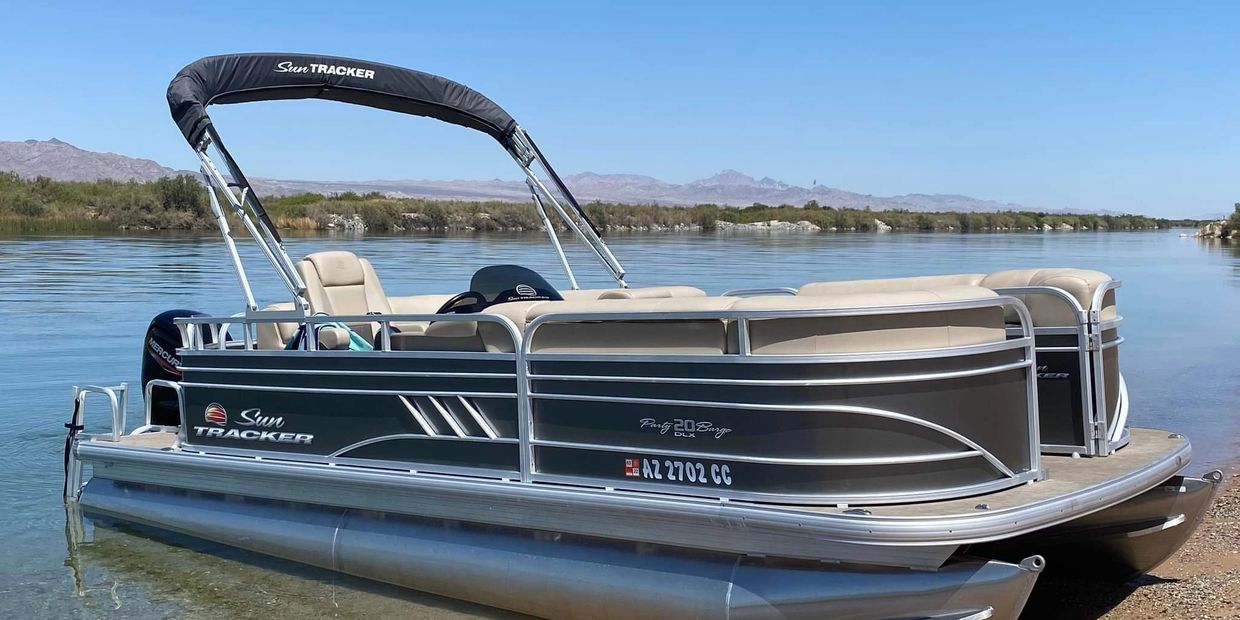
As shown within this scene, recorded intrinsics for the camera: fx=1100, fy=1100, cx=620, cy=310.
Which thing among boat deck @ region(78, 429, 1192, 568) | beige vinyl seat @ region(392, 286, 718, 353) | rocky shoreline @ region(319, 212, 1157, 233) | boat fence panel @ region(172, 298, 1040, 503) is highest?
rocky shoreline @ region(319, 212, 1157, 233)

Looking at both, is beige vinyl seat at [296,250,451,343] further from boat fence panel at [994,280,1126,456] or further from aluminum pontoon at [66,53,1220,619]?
boat fence panel at [994,280,1126,456]

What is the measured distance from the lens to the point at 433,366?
5141 mm

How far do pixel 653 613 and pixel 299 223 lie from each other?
51.4m

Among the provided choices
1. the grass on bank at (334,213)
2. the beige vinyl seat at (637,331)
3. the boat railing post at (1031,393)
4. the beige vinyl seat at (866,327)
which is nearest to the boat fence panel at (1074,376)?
the boat railing post at (1031,393)

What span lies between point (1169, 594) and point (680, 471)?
2512 mm

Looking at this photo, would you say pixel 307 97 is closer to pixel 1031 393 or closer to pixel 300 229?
pixel 1031 393

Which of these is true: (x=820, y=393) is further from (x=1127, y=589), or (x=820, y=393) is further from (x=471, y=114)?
(x=471, y=114)

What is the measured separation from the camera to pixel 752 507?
417 centimetres

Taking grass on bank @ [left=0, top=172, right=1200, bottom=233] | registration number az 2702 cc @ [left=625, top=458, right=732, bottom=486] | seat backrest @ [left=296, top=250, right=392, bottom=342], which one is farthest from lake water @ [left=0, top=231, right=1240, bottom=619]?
grass on bank @ [left=0, top=172, right=1200, bottom=233]

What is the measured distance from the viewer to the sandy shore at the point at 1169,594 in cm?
489

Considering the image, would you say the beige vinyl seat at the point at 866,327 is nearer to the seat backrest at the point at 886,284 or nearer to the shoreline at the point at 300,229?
the seat backrest at the point at 886,284

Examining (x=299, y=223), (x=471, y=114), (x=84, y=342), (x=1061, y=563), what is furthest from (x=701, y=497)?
(x=299, y=223)

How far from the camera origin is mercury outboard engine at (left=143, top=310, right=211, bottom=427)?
7141mm

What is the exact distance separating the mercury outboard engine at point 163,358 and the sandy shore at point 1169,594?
5228mm
